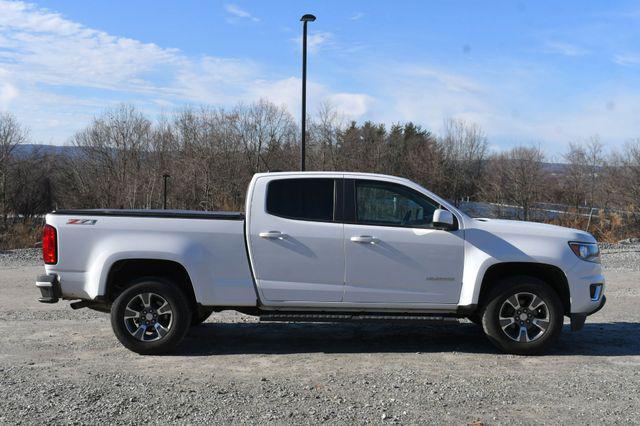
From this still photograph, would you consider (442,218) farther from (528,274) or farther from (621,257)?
(621,257)

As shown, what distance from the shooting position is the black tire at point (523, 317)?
6.54 meters

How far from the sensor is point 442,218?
6.37 m

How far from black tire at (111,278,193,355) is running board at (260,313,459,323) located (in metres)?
0.86

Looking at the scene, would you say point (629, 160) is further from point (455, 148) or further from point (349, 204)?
point (349, 204)

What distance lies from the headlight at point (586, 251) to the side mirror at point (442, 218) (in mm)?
1345

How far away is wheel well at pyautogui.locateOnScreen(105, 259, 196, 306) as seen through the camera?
6645mm

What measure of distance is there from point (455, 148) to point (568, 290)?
2614cm

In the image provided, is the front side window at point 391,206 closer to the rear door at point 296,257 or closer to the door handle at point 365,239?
the door handle at point 365,239

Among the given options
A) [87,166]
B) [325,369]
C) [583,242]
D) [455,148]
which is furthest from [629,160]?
[87,166]

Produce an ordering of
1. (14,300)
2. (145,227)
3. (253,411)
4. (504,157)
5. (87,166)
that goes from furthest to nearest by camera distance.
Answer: (87,166), (504,157), (14,300), (145,227), (253,411)

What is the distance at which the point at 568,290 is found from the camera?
6.65 meters

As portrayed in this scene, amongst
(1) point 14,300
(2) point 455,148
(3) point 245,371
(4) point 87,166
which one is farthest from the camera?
(4) point 87,166

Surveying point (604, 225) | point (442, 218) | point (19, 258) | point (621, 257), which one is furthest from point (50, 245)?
point (604, 225)


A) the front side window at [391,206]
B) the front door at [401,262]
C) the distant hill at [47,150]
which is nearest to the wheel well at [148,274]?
the front door at [401,262]
